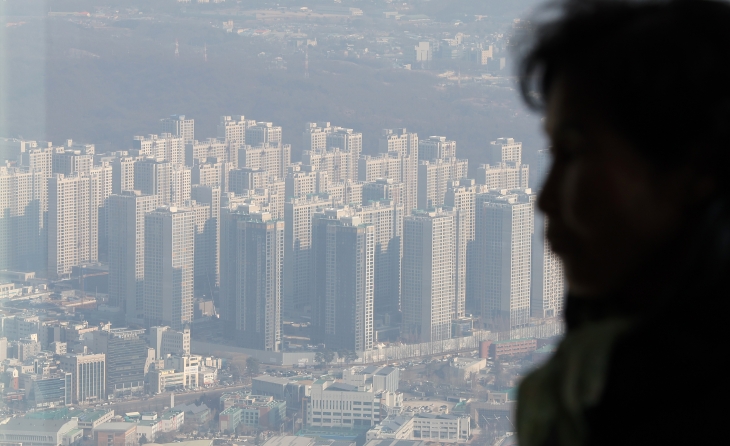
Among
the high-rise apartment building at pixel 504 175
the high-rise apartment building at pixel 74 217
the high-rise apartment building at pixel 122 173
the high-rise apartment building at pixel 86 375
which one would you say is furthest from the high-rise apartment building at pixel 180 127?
the high-rise apartment building at pixel 504 175

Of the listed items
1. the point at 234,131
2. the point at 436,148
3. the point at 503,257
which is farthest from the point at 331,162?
the point at 503,257

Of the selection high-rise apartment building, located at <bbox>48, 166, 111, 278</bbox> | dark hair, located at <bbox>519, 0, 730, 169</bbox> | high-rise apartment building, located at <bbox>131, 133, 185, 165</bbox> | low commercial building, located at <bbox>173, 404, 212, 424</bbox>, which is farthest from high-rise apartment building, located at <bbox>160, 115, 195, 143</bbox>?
dark hair, located at <bbox>519, 0, 730, 169</bbox>

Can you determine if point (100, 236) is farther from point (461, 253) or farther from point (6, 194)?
point (461, 253)

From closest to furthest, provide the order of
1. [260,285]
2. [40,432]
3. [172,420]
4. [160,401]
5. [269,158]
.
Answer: [40,432], [172,420], [160,401], [260,285], [269,158]

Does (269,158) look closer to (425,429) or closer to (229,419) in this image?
(229,419)

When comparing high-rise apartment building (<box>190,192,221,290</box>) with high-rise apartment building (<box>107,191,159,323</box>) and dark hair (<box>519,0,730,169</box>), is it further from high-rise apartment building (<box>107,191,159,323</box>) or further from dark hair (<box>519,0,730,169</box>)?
dark hair (<box>519,0,730,169</box>)
